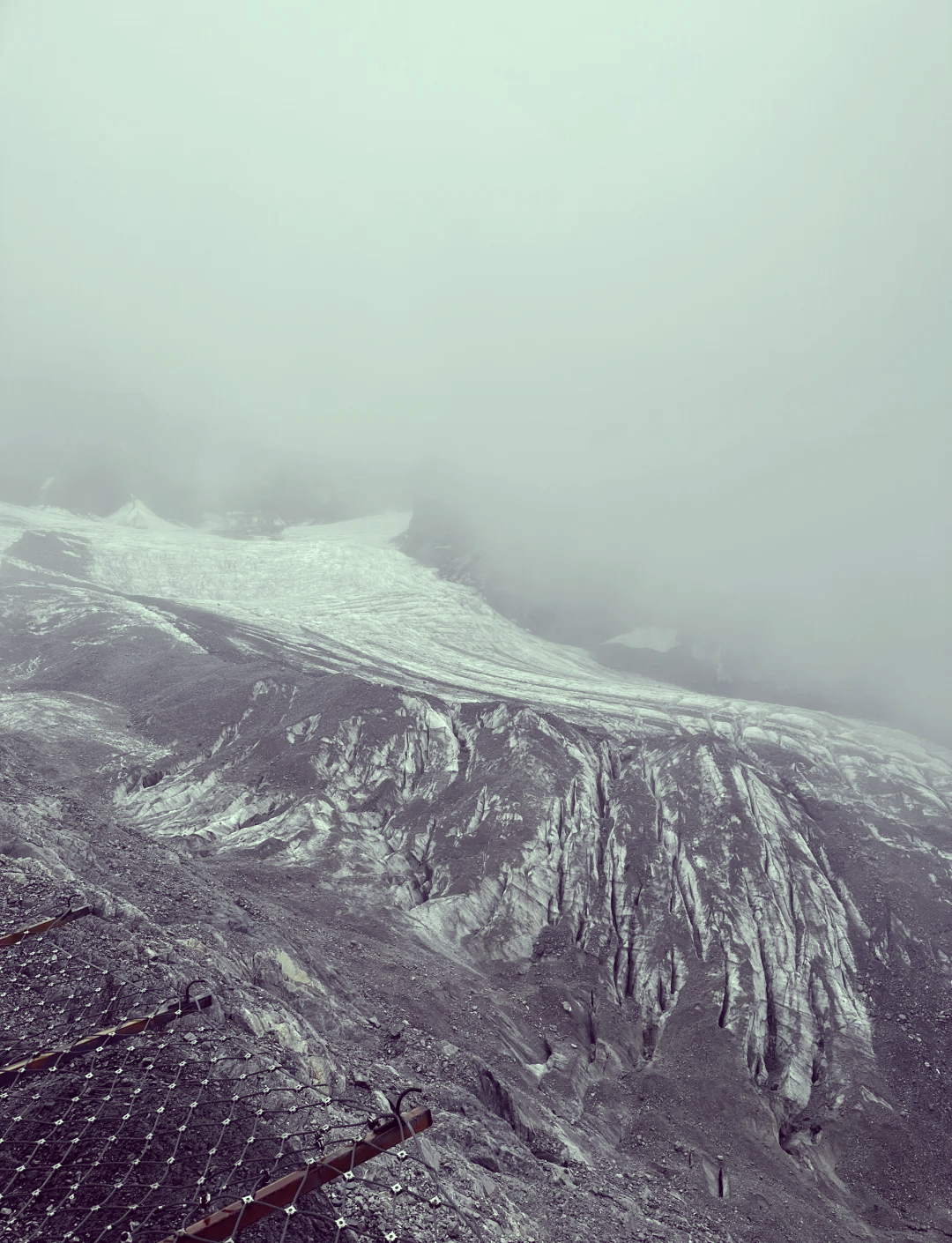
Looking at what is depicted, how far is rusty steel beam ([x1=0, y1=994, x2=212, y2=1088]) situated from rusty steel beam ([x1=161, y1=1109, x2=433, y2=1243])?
4.82 m

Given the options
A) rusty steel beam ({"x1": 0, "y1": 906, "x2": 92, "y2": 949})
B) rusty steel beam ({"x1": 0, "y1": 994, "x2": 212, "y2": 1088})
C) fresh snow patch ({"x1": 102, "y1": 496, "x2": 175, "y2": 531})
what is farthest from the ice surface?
rusty steel beam ({"x1": 0, "y1": 994, "x2": 212, "y2": 1088})

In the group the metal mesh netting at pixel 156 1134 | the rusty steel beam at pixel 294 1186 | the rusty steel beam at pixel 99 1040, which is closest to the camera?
the rusty steel beam at pixel 294 1186

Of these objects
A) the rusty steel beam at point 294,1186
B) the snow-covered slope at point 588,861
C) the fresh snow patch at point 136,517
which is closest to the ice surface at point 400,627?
the fresh snow patch at point 136,517

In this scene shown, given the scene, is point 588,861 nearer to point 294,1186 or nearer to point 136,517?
point 294,1186

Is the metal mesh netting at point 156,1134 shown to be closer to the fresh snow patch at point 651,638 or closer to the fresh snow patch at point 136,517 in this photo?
the fresh snow patch at point 651,638

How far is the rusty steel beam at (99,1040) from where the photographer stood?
11883 mm

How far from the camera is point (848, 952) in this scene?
115 ft

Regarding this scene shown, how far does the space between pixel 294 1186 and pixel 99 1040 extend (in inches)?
222

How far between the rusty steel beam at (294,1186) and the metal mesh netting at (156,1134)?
0.07 m

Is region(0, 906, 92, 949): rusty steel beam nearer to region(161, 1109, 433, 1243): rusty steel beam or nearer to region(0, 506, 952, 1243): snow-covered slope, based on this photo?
region(0, 506, 952, 1243): snow-covered slope

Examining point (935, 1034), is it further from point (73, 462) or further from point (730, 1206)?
point (73, 462)

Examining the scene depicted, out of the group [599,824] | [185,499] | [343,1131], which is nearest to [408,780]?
[599,824]

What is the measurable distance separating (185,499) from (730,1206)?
129 m

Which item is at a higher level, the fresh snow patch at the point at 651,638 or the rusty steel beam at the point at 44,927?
the fresh snow patch at the point at 651,638
